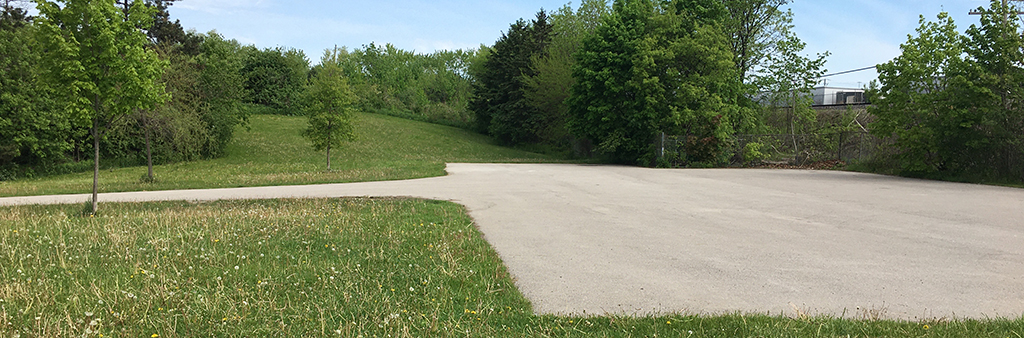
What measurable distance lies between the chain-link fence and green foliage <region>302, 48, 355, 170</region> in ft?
50.3

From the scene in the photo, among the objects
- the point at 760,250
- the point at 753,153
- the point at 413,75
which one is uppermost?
the point at 413,75

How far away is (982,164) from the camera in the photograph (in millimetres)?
18203

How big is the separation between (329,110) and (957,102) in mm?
23411

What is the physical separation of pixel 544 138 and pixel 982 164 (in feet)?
104

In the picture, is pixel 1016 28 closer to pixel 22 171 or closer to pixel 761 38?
pixel 761 38

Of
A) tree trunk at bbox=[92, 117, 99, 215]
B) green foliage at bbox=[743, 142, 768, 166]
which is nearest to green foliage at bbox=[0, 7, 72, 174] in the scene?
tree trunk at bbox=[92, 117, 99, 215]

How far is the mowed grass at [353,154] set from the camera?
79.3 ft

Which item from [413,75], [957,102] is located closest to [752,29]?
[957,102]

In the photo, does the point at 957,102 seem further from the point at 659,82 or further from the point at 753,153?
the point at 659,82

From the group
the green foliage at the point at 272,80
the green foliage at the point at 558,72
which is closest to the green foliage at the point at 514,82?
the green foliage at the point at 558,72

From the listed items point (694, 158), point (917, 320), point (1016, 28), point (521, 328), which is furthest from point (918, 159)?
point (521, 328)

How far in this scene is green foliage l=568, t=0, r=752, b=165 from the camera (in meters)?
28.2

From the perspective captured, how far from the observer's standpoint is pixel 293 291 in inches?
190

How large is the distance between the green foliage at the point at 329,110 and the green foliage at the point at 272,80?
26928mm
